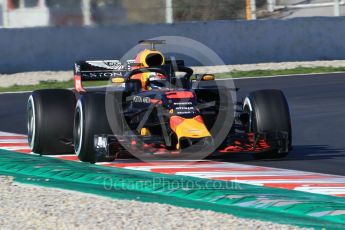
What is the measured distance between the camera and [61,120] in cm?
1067

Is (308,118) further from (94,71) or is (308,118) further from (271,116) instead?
(271,116)

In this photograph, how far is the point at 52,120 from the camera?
10648 millimetres

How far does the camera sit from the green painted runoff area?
23.6 ft

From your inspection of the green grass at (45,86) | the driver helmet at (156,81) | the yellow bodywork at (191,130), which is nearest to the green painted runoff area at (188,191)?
the yellow bodywork at (191,130)

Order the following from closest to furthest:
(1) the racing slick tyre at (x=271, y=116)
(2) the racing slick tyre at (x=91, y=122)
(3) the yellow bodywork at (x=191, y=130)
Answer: (3) the yellow bodywork at (x=191, y=130)
(2) the racing slick tyre at (x=91, y=122)
(1) the racing slick tyre at (x=271, y=116)

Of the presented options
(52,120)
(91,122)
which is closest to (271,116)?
(91,122)

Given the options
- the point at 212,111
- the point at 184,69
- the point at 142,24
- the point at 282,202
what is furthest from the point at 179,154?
the point at 142,24

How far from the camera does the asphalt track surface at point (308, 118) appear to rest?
10273 mm

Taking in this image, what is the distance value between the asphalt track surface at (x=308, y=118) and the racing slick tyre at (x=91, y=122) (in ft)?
4.79

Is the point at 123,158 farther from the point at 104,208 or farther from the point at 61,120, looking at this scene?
the point at 104,208

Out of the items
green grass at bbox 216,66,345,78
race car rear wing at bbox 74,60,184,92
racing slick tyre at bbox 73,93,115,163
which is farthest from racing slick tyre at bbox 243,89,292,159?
green grass at bbox 216,66,345,78

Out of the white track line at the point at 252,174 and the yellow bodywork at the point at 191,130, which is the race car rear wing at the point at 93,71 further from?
the yellow bodywork at the point at 191,130

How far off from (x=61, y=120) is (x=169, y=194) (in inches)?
113

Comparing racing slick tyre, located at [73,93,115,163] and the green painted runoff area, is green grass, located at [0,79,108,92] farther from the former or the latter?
racing slick tyre, located at [73,93,115,163]
